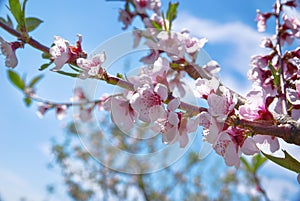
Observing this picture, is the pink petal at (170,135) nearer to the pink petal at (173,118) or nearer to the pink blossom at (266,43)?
the pink petal at (173,118)

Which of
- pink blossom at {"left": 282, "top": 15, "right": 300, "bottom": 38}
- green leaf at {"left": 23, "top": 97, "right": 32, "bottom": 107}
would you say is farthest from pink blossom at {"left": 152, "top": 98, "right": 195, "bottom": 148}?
green leaf at {"left": 23, "top": 97, "right": 32, "bottom": 107}

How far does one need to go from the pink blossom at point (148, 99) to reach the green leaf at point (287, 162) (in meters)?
0.16

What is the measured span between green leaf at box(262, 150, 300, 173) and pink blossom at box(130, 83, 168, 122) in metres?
0.16

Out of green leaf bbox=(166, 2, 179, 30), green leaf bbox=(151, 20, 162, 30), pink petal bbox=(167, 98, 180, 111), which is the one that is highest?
green leaf bbox=(166, 2, 179, 30)

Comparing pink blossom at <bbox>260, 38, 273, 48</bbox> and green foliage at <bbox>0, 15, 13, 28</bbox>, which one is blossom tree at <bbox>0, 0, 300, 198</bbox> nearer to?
green foliage at <bbox>0, 15, 13, 28</bbox>

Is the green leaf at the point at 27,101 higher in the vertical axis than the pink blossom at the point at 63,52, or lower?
higher

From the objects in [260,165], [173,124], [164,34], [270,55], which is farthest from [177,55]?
[260,165]

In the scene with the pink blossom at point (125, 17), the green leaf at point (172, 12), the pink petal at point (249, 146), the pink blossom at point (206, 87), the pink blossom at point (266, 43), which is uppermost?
the pink blossom at point (125, 17)

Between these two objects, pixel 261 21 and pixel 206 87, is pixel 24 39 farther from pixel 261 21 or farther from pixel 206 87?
pixel 261 21

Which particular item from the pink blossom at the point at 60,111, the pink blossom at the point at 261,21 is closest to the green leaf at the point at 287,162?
the pink blossom at the point at 261,21

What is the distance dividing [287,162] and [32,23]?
543 mm

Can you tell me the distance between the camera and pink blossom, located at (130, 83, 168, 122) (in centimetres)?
50

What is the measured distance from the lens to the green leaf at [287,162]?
1.68 feet

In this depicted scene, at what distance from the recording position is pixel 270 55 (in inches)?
34.1
